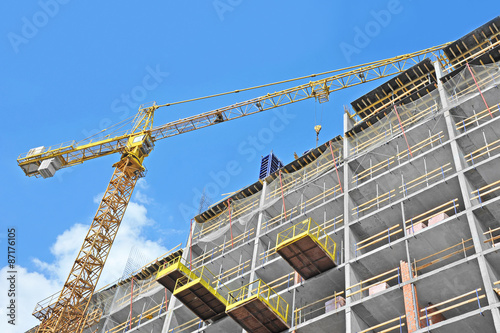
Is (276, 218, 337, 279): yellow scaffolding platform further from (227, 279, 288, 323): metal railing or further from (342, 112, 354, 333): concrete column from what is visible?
(227, 279, 288, 323): metal railing

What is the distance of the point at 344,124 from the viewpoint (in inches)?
1323

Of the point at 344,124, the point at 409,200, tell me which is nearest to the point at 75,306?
the point at 344,124

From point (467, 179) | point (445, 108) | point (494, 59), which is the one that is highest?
point (494, 59)

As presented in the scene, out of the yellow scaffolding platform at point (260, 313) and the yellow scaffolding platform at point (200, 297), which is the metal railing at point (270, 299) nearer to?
the yellow scaffolding platform at point (260, 313)

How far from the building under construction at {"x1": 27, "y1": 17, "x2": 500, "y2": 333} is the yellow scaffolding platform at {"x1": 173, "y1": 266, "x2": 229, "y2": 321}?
0.07 metres

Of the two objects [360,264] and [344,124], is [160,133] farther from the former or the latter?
[360,264]

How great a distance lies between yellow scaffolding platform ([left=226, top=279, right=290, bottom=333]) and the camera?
2483cm

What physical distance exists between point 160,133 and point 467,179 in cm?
3258

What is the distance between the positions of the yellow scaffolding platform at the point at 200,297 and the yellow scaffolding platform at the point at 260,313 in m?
1.59

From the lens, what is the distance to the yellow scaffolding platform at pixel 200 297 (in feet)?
90.7

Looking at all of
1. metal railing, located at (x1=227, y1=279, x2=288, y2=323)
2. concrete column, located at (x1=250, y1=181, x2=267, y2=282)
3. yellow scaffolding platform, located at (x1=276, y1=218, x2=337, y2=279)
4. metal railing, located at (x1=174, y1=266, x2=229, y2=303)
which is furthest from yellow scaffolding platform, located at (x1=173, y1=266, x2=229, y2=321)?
yellow scaffolding platform, located at (x1=276, y1=218, x2=337, y2=279)

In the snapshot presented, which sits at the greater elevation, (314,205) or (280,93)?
(280,93)

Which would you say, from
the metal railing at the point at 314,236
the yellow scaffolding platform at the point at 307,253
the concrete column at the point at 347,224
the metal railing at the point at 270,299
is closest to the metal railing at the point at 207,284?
the metal railing at the point at 270,299

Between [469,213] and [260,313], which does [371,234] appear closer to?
[469,213]
